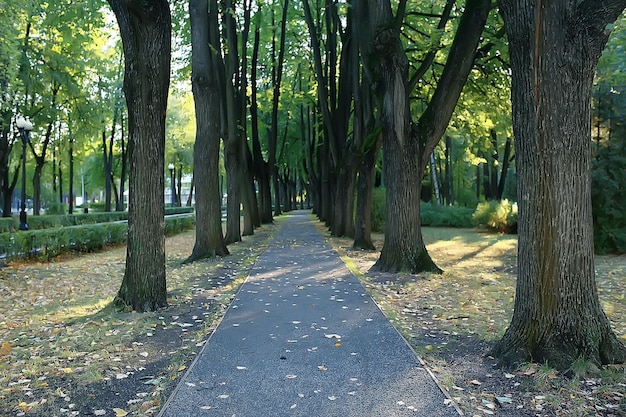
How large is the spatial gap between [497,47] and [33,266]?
42.2 ft

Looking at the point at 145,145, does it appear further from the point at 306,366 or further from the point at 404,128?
the point at 404,128

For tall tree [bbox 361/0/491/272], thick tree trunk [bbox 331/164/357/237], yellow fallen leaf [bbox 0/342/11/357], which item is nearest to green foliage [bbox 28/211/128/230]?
thick tree trunk [bbox 331/164/357/237]

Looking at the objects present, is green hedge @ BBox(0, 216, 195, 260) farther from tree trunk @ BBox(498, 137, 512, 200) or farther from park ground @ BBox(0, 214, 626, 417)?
tree trunk @ BBox(498, 137, 512, 200)

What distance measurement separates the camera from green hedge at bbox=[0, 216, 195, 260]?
14.6 m

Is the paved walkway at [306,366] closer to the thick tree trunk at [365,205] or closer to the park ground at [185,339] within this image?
→ the park ground at [185,339]

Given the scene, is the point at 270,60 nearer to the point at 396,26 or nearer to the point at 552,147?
the point at 396,26

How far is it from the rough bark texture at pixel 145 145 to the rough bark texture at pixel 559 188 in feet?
16.8

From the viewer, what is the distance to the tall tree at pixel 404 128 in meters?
11.6

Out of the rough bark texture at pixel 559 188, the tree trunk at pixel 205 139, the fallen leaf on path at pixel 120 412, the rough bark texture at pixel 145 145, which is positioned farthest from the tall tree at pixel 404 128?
the fallen leaf on path at pixel 120 412

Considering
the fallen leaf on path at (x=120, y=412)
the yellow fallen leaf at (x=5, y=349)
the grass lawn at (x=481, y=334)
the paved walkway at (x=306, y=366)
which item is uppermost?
the yellow fallen leaf at (x=5, y=349)

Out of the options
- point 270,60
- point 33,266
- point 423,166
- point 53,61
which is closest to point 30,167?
point 53,61

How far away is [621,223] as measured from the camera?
17719 millimetres

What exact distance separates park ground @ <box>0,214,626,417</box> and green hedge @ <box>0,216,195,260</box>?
4.10ft

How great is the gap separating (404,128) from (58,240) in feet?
36.2
